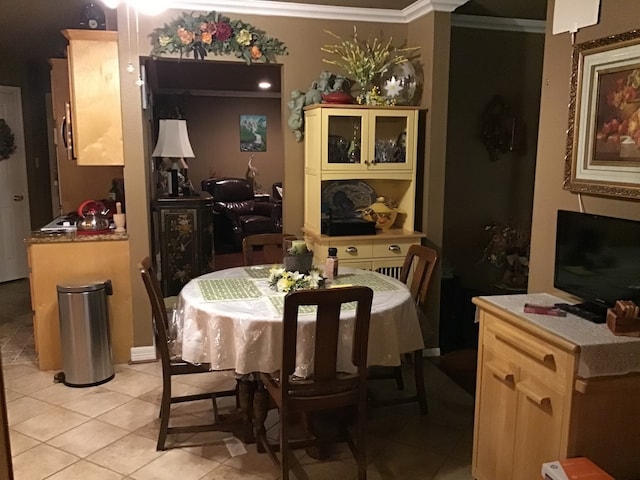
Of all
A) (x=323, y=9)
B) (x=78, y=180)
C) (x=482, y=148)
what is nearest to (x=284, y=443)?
(x=323, y=9)

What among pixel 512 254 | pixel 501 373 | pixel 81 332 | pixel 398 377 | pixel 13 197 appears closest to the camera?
pixel 501 373

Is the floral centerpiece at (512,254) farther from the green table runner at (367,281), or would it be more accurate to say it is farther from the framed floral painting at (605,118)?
the framed floral painting at (605,118)

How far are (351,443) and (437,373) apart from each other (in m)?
1.36

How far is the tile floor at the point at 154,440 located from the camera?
2684mm

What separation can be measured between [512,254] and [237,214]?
15.0 feet

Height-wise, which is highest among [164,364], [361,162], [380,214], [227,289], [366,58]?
[366,58]

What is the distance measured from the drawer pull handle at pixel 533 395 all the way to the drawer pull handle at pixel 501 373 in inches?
1.9

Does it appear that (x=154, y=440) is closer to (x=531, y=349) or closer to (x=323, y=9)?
(x=531, y=349)

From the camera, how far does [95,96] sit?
3.79 meters

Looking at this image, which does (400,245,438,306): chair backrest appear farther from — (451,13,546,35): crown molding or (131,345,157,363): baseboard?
(451,13,546,35): crown molding

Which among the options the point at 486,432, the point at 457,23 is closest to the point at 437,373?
the point at 486,432

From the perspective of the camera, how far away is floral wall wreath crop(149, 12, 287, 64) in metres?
3.74

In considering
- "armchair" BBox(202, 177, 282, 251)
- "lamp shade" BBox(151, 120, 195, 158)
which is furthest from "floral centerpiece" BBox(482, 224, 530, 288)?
"armchair" BBox(202, 177, 282, 251)

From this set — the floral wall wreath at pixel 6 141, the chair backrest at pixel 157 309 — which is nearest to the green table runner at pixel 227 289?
the chair backrest at pixel 157 309
